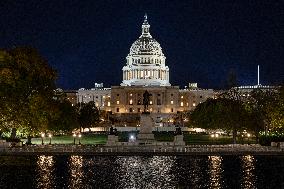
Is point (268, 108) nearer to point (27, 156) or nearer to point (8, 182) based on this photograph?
point (27, 156)

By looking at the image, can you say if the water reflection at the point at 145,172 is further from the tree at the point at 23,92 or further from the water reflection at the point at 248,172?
the tree at the point at 23,92

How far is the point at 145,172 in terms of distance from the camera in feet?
161

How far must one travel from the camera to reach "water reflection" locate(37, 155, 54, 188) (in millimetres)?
42562

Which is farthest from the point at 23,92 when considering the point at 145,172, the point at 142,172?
the point at 145,172

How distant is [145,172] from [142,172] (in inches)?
8.5

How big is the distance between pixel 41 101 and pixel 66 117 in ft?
74.9

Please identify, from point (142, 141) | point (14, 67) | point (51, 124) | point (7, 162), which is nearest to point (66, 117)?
point (51, 124)

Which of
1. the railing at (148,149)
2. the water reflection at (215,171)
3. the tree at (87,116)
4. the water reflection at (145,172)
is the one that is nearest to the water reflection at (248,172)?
the water reflection at (215,171)

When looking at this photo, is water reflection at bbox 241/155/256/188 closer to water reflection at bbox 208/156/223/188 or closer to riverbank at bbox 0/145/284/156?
water reflection at bbox 208/156/223/188

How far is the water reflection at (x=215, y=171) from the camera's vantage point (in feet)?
140

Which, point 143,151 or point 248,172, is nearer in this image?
point 248,172

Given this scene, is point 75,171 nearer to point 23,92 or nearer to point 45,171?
point 45,171

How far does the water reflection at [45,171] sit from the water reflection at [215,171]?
10079 millimetres

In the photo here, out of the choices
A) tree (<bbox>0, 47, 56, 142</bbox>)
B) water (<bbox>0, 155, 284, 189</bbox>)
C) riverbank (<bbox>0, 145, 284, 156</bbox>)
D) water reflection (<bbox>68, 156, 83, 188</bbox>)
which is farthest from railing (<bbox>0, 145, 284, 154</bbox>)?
water reflection (<bbox>68, 156, 83, 188</bbox>)
